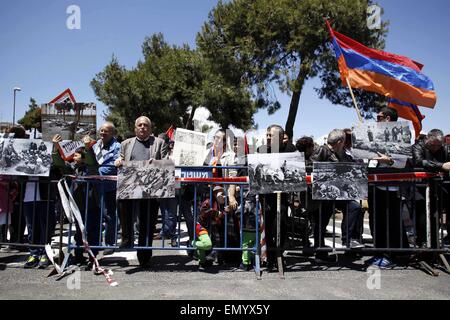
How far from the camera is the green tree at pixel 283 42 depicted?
56.7ft

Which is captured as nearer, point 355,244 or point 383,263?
point 383,263

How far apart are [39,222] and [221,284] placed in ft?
9.41

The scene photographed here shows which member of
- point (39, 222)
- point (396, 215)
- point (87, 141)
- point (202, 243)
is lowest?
point (202, 243)

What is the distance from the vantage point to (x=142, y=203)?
193 inches

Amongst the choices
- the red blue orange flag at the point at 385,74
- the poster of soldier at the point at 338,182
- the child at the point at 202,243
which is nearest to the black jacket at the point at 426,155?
the red blue orange flag at the point at 385,74

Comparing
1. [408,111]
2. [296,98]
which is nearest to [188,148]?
[408,111]

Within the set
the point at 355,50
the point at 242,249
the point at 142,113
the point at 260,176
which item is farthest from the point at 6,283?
the point at 142,113

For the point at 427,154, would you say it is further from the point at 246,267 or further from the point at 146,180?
the point at 146,180

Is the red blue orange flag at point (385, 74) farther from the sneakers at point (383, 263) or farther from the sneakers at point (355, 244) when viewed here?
A: the sneakers at point (383, 263)

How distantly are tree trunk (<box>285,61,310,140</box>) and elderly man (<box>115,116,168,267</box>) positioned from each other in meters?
14.3
